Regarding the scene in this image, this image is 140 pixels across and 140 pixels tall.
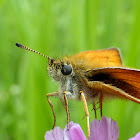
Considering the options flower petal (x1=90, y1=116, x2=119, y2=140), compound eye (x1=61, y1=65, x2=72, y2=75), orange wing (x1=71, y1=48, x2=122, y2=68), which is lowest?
flower petal (x1=90, y1=116, x2=119, y2=140)

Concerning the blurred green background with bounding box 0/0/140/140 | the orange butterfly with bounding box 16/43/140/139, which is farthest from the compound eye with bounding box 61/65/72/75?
the blurred green background with bounding box 0/0/140/140

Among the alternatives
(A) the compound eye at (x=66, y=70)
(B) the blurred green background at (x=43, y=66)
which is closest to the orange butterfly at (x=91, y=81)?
(A) the compound eye at (x=66, y=70)

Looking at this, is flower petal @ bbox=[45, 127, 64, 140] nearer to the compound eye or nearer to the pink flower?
the pink flower

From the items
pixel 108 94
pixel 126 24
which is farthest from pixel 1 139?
pixel 126 24

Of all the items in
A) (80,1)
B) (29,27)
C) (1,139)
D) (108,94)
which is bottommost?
(1,139)

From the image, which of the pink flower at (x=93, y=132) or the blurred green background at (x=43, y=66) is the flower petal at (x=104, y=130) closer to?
the pink flower at (x=93, y=132)

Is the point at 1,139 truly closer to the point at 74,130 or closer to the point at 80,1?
the point at 80,1
